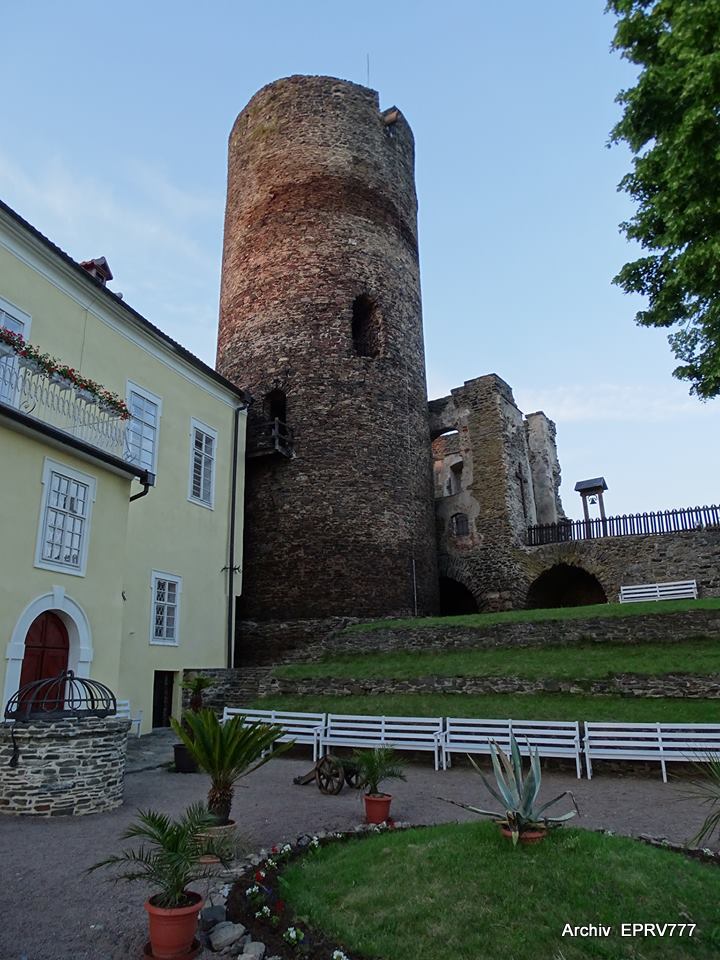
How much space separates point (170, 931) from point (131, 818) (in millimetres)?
4461

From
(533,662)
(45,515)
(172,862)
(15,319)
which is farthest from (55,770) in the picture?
(533,662)

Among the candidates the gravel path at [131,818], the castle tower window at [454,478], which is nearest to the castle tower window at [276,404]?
the gravel path at [131,818]

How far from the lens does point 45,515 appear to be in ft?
36.2

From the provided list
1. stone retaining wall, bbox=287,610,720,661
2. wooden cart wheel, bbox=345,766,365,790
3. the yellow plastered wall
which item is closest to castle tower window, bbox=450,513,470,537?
stone retaining wall, bbox=287,610,720,661

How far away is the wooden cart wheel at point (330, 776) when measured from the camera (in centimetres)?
947

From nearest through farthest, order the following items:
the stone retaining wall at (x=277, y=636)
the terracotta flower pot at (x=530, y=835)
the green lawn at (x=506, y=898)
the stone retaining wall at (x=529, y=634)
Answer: the green lawn at (x=506, y=898) < the terracotta flower pot at (x=530, y=835) < the stone retaining wall at (x=529, y=634) < the stone retaining wall at (x=277, y=636)

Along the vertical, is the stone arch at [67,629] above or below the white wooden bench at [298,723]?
above

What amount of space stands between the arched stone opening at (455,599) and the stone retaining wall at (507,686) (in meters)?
12.7

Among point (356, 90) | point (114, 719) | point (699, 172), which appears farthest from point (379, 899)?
point (356, 90)

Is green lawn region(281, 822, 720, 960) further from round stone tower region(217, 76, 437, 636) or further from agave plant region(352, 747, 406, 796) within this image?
round stone tower region(217, 76, 437, 636)

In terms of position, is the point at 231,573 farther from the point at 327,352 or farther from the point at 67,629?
the point at 327,352

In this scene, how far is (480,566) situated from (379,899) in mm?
20367

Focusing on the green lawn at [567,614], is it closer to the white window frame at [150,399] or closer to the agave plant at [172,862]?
the white window frame at [150,399]

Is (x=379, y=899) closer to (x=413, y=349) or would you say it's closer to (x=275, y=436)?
(x=275, y=436)
